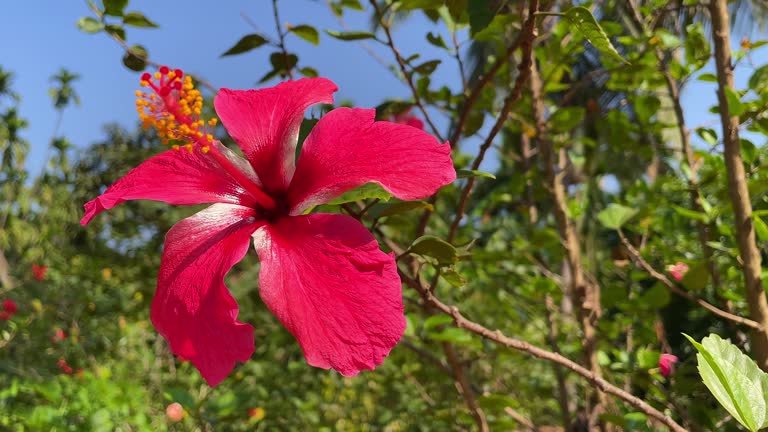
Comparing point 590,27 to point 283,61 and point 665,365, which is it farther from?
point 665,365

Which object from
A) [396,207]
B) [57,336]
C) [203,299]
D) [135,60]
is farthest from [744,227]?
[57,336]

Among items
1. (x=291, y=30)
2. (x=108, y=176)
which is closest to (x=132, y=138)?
(x=108, y=176)

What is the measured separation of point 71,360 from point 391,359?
2.57 metres

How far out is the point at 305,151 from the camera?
0.61 m

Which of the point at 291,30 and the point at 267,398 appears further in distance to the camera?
the point at 267,398

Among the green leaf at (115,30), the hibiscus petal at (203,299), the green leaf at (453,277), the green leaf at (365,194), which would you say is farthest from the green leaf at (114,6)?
the green leaf at (453,277)

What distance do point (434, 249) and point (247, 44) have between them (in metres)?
0.55

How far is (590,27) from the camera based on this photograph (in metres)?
0.60

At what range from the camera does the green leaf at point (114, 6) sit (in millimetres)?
804

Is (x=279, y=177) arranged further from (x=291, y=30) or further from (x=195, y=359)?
(x=291, y=30)

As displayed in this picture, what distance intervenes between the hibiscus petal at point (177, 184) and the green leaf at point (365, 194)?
144mm

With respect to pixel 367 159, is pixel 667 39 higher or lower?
higher

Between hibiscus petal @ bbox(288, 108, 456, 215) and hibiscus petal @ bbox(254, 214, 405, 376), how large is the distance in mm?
47

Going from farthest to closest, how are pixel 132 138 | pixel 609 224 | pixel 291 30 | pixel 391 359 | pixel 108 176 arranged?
1. pixel 132 138
2. pixel 108 176
3. pixel 391 359
4. pixel 609 224
5. pixel 291 30
